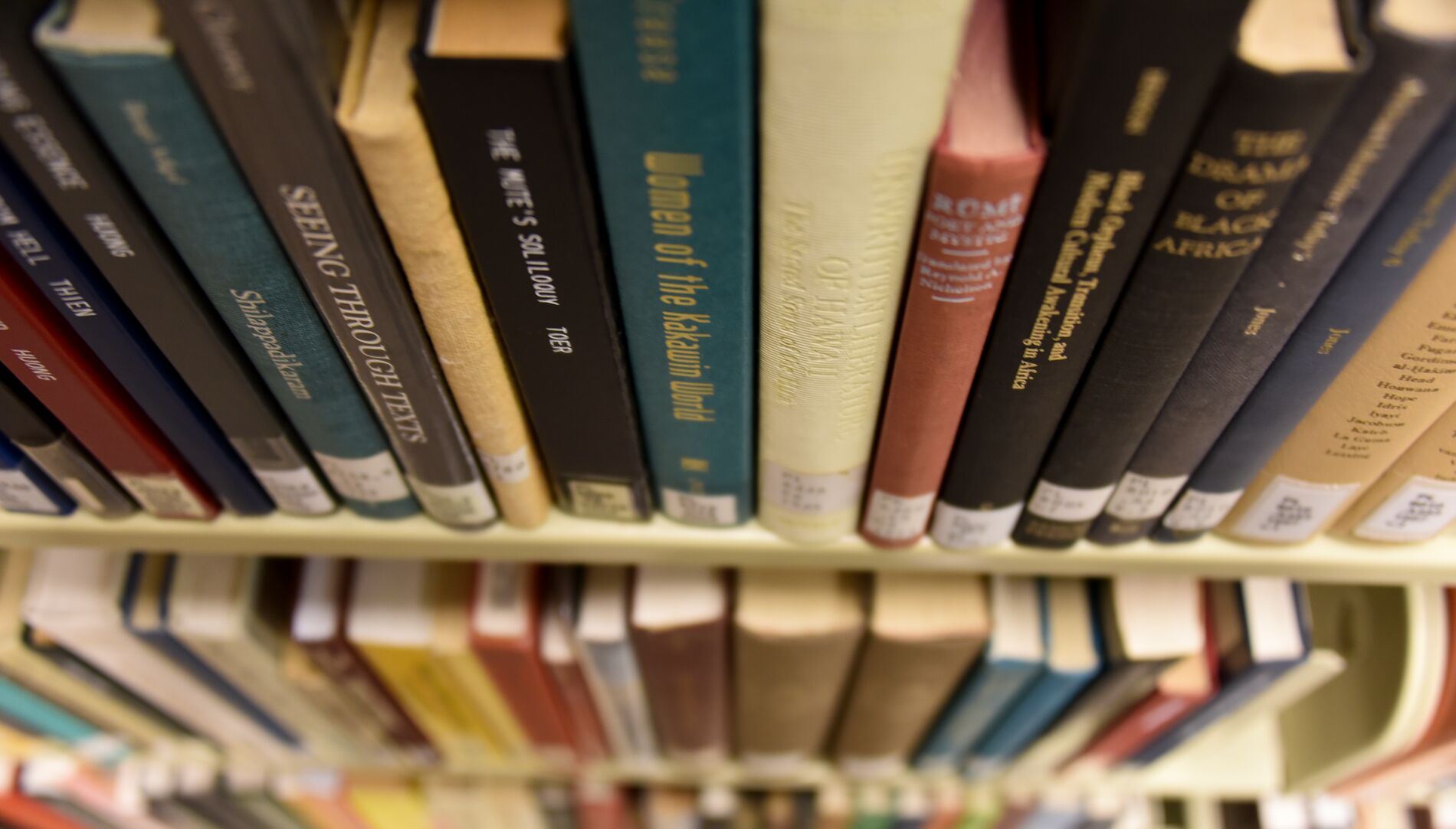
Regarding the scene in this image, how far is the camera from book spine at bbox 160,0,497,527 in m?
0.31

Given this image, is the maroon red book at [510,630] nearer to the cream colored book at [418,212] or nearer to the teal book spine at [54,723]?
the cream colored book at [418,212]

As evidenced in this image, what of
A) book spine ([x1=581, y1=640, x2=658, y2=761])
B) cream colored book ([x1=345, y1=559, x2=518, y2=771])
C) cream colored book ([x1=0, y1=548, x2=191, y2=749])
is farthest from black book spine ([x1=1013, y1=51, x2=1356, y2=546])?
cream colored book ([x1=0, y1=548, x2=191, y2=749])

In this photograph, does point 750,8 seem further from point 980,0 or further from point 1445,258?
point 1445,258

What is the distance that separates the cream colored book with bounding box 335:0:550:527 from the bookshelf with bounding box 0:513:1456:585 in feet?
0.35

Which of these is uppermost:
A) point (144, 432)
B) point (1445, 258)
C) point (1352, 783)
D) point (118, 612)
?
point (1445, 258)

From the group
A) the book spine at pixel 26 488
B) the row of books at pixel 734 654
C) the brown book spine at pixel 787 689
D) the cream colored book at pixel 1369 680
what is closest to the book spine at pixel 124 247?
the book spine at pixel 26 488

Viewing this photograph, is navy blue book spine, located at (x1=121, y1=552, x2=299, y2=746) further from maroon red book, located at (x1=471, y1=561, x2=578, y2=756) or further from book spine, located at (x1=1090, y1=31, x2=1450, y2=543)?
book spine, located at (x1=1090, y1=31, x2=1450, y2=543)

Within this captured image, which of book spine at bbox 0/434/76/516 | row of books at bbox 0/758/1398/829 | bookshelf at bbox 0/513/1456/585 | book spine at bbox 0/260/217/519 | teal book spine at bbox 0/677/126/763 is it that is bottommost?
row of books at bbox 0/758/1398/829

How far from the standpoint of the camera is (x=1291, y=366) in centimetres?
41

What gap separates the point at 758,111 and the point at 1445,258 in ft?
0.89

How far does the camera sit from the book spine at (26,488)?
50 centimetres

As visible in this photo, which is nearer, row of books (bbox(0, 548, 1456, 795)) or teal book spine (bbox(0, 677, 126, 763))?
row of books (bbox(0, 548, 1456, 795))

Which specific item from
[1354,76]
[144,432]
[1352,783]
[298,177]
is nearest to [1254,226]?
[1354,76]

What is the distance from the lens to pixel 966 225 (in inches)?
13.6
